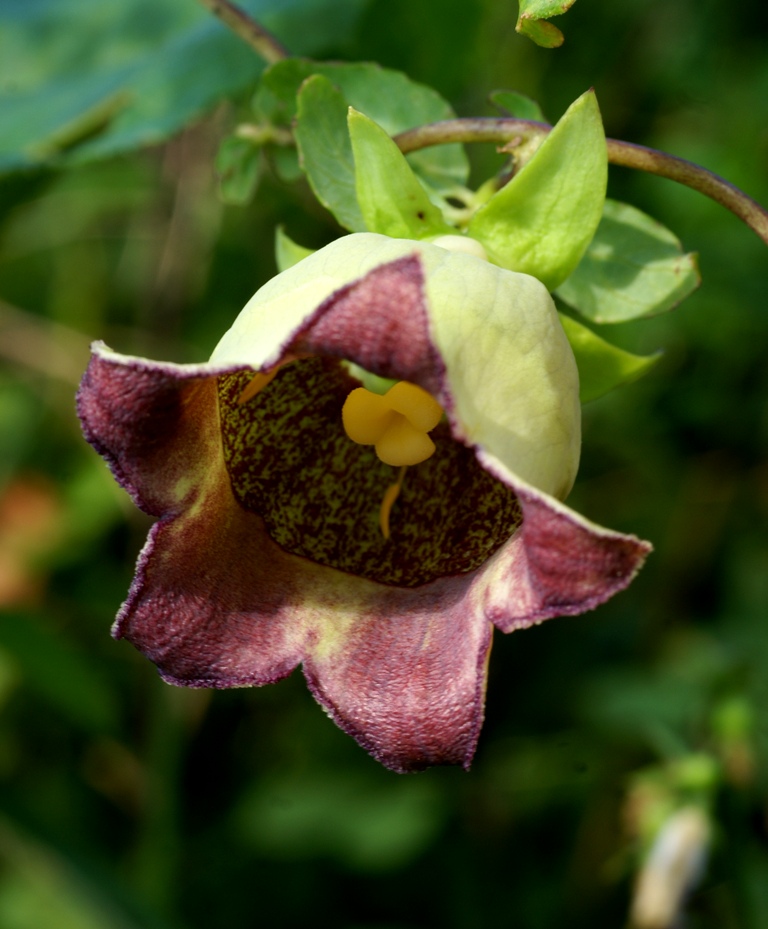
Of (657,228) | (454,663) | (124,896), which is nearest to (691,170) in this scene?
(657,228)

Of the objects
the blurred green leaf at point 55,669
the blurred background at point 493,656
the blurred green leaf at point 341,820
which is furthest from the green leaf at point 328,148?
the blurred green leaf at point 341,820

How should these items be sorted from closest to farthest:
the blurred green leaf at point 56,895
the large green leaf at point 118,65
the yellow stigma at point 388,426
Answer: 1. the yellow stigma at point 388,426
2. the large green leaf at point 118,65
3. the blurred green leaf at point 56,895

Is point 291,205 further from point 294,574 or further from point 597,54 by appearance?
point 294,574

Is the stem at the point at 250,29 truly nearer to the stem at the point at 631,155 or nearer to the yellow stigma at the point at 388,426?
the stem at the point at 631,155

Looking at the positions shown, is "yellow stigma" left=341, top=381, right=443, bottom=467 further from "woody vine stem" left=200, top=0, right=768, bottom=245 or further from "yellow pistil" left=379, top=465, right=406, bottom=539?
"woody vine stem" left=200, top=0, right=768, bottom=245

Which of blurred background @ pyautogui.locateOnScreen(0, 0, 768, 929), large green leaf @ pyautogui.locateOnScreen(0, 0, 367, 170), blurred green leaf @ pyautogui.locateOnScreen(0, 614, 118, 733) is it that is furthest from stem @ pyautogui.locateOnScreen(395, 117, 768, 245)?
blurred green leaf @ pyautogui.locateOnScreen(0, 614, 118, 733)

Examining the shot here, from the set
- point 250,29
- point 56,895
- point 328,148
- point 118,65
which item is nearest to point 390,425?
point 328,148

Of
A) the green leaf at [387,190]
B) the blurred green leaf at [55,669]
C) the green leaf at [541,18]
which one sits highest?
the green leaf at [541,18]
